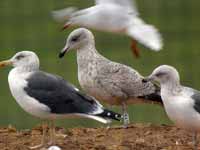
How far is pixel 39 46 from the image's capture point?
19906 mm

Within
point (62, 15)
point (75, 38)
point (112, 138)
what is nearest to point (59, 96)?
point (112, 138)

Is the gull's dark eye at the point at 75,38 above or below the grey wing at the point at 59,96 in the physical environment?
above

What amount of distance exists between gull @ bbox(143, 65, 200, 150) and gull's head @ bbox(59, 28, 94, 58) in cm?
129

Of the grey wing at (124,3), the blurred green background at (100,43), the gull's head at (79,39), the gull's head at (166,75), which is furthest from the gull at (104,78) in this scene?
the blurred green background at (100,43)

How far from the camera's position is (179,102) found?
34.7 feet

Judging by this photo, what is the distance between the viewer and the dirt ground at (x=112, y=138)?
10820 millimetres

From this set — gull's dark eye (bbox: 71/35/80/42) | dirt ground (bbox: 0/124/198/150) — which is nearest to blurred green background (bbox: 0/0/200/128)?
gull's dark eye (bbox: 71/35/80/42)

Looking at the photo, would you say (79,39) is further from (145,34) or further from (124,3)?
(124,3)

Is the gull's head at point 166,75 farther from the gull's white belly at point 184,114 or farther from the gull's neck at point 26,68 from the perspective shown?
the gull's neck at point 26,68

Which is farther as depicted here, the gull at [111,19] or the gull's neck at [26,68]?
the gull at [111,19]

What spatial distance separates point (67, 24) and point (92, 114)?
1.75m

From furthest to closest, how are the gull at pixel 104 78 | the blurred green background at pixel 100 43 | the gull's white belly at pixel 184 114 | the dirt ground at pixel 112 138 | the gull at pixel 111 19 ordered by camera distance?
1. the blurred green background at pixel 100 43
2. the gull at pixel 111 19
3. the gull at pixel 104 78
4. the dirt ground at pixel 112 138
5. the gull's white belly at pixel 184 114

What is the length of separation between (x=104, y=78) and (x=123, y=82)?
203 millimetres

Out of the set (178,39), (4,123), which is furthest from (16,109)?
(178,39)
